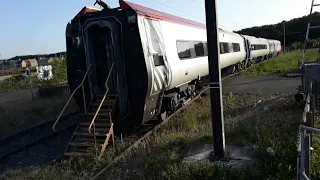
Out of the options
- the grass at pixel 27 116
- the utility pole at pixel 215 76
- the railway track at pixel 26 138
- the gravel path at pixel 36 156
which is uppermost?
the utility pole at pixel 215 76

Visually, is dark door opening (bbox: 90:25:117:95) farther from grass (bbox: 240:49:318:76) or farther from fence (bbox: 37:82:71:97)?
grass (bbox: 240:49:318:76)

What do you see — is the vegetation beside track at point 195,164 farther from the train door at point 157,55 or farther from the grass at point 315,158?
the train door at point 157,55

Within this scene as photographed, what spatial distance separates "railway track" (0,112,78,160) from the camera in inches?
359

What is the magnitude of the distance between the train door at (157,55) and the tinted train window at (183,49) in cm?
154

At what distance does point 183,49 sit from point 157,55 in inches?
96.0

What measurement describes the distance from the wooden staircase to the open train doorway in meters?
0.41

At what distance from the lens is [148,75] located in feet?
28.0

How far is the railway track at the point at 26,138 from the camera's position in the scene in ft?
29.9

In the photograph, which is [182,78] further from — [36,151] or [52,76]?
[52,76]

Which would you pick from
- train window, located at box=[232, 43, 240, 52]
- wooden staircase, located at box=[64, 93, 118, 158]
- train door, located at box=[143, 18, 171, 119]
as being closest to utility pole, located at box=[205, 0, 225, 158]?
train door, located at box=[143, 18, 171, 119]

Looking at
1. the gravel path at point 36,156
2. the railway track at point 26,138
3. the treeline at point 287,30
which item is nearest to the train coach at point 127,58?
the gravel path at point 36,156

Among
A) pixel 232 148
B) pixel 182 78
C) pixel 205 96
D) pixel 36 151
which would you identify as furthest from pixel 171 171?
pixel 205 96

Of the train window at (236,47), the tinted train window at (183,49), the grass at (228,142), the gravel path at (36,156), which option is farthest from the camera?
the train window at (236,47)

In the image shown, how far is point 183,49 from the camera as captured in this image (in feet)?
37.6
